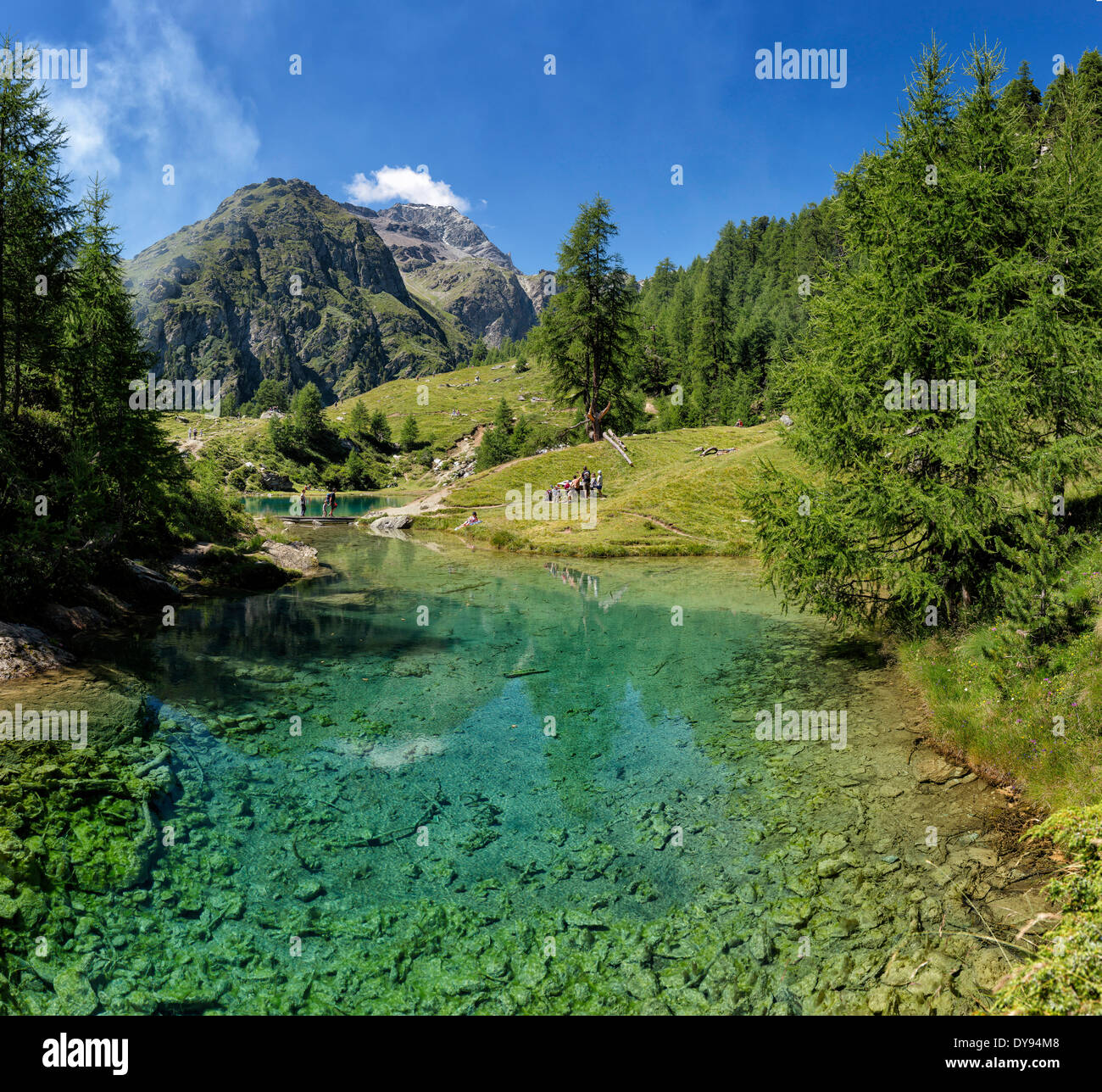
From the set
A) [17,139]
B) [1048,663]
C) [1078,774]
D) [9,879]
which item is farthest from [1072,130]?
[17,139]

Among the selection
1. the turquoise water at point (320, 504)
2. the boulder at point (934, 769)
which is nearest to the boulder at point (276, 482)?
the turquoise water at point (320, 504)

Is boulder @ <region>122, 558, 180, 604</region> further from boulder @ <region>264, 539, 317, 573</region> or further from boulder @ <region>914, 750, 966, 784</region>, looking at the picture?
boulder @ <region>914, 750, 966, 784</region>

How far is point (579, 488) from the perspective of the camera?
53.3 m

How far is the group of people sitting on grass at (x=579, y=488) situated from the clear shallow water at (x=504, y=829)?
3246cm

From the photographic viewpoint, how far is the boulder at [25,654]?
13125mm

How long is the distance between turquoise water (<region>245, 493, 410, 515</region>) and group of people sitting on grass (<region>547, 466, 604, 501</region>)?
31.7 meters

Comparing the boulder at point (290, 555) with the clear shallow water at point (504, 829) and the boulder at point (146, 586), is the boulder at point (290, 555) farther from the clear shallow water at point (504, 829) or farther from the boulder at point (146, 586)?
the clear shallow water at point (504, 829)

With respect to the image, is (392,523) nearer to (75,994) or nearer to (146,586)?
(146,586)

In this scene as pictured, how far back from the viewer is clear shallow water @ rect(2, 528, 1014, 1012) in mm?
7004

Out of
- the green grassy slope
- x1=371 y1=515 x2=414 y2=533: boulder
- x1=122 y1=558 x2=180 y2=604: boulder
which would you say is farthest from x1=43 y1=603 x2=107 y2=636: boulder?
x1=371 y1=515 x2=414 y2=533: boulder

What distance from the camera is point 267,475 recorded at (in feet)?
394
